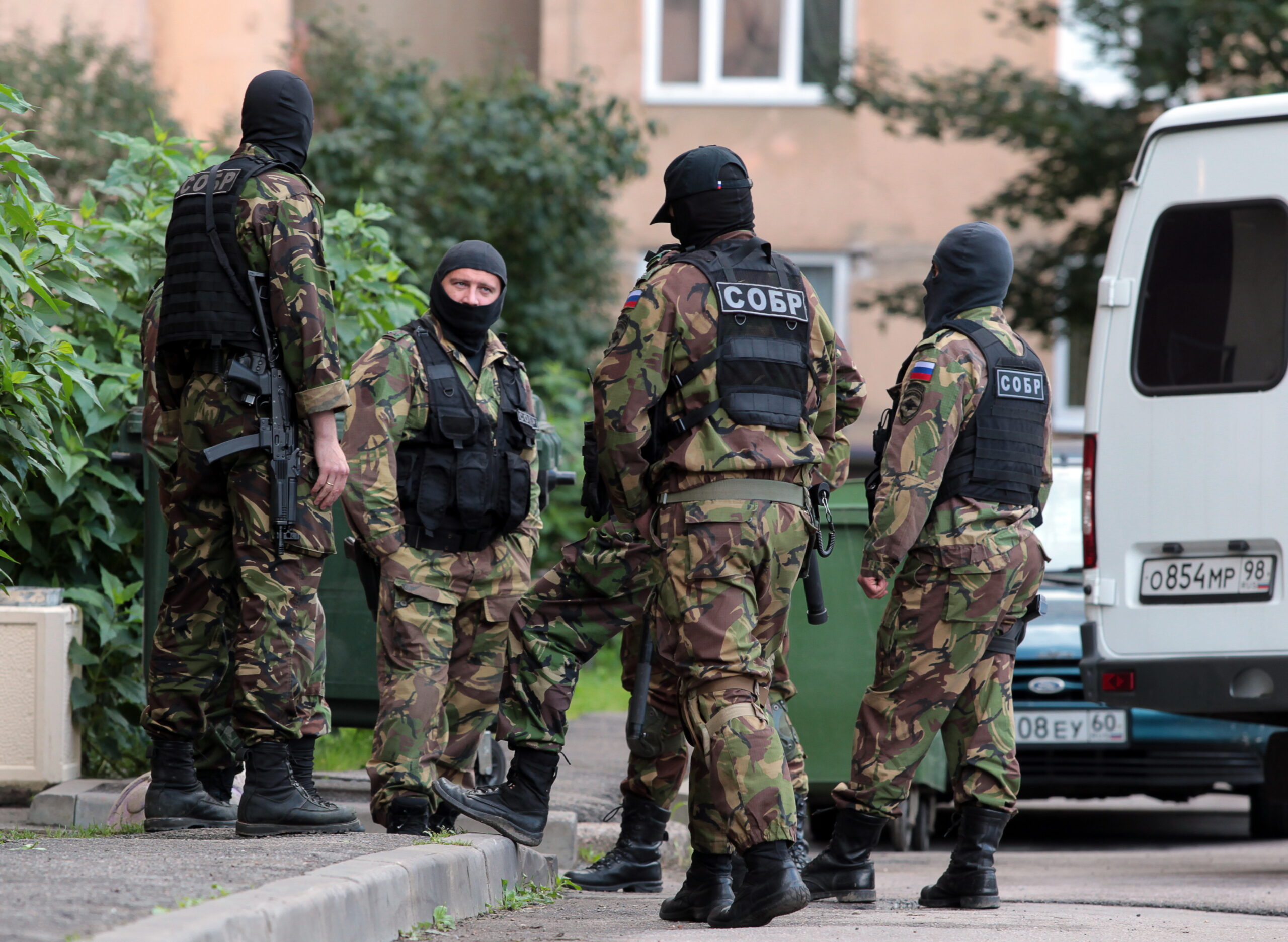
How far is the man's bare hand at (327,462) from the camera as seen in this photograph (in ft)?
15.0

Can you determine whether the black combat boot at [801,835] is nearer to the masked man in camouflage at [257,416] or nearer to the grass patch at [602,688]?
the masked man in camouflage at [257,416]

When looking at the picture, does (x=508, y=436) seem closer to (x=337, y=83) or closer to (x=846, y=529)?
(x=846, y=529)

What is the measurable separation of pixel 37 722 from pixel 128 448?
1.02m

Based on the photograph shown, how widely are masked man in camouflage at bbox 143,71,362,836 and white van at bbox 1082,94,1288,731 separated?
3072 millimetres

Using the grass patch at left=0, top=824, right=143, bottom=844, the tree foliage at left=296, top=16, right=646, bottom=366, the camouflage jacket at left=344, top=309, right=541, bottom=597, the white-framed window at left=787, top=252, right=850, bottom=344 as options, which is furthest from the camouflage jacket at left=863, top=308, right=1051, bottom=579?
the white-framed window at left=787, top=252, right=850, bottom=344

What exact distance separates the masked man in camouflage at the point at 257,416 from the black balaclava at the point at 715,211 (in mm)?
1028

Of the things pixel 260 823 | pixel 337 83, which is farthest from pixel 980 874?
pixel 337 83

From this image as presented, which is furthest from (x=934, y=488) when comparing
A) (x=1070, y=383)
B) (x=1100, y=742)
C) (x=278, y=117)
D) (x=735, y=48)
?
(x=735, y=48)

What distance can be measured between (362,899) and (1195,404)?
3.82 meters

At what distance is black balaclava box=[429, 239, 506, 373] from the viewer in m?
5.36

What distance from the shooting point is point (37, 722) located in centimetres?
596

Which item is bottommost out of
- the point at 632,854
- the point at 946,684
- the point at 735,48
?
the point at 632,854

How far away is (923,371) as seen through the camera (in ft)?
16.4

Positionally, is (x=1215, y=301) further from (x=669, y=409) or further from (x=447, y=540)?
(x=447, y=540)
